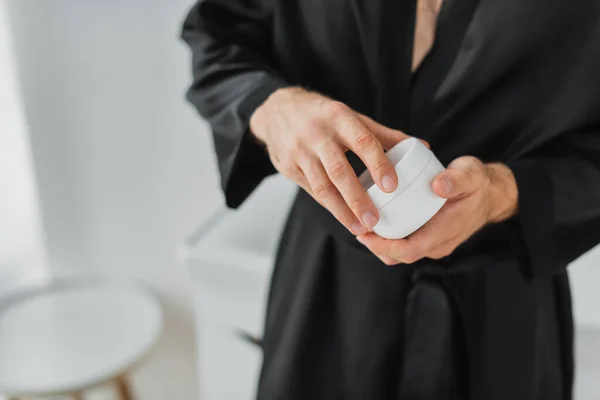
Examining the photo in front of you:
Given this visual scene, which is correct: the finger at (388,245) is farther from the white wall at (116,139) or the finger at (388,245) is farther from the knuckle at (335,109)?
the white wall at (116,139)

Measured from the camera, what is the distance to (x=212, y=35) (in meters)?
0.63

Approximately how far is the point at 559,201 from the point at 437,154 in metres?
0.11

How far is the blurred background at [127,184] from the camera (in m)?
0.97

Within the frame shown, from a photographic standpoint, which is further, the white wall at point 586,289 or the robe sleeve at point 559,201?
the white wall at point 586,289

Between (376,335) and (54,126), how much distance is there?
33.9 inches

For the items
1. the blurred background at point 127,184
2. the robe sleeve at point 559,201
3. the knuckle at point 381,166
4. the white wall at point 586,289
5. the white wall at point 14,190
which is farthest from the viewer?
the white wall at point 14,190

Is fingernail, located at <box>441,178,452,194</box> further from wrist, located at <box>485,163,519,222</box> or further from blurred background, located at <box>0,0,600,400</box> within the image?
blurred background, located at <box>0,0,600,400</box>

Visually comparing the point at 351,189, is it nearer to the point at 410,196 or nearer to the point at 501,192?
the point at 410,196

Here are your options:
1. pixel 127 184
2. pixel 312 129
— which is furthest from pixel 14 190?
pixel 312 129

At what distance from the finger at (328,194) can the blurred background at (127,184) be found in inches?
18.5

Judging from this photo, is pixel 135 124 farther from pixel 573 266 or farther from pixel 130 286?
pixel 573 266

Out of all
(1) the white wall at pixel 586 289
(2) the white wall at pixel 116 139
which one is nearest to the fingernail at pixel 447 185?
(1) the white wall at pixel 586 289

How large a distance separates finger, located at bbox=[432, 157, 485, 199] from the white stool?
76 centimetres

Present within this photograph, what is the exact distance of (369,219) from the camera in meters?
0.41
